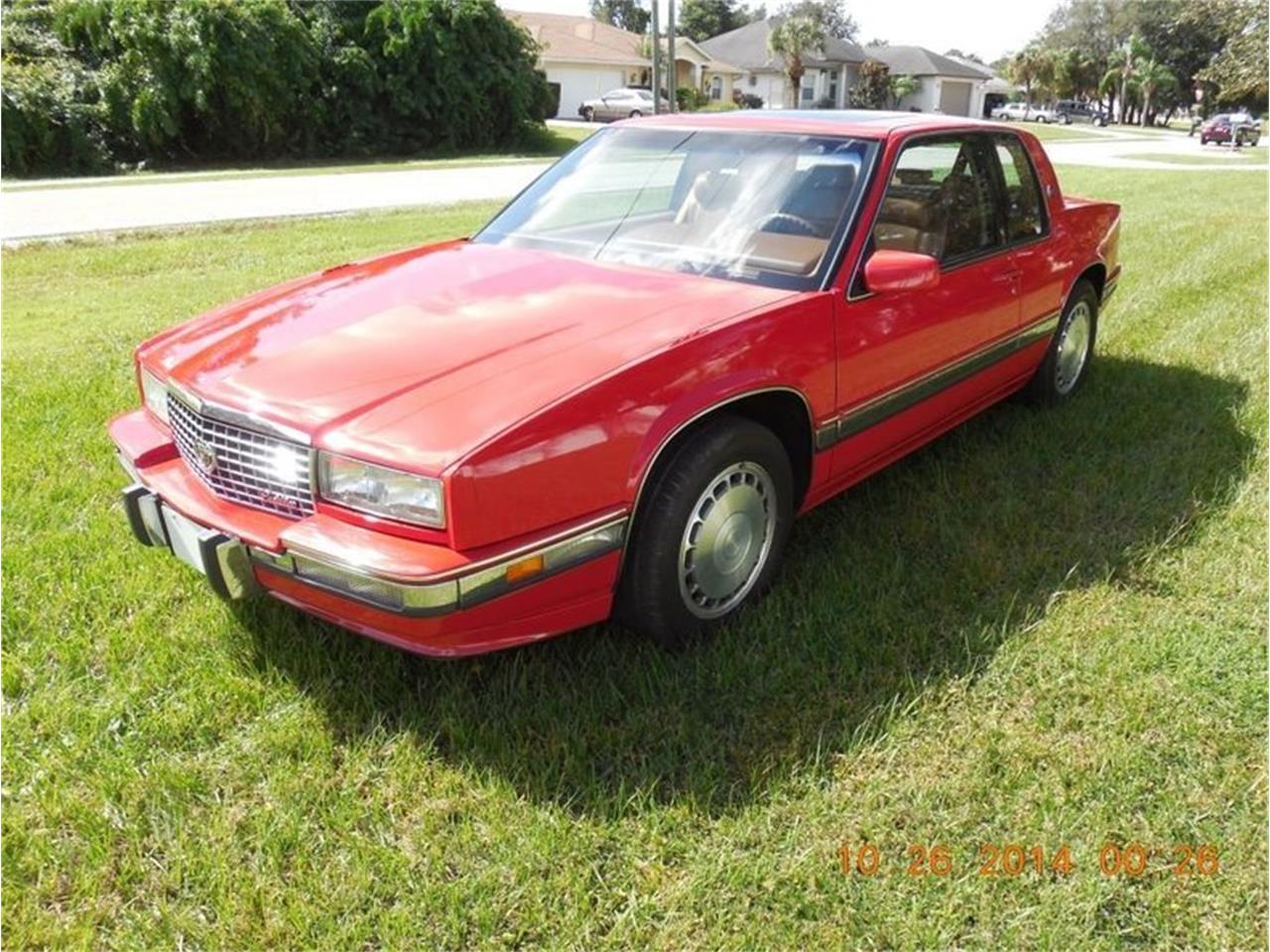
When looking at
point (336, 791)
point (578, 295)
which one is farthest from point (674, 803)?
point (578, 295)

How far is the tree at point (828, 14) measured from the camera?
6976cm

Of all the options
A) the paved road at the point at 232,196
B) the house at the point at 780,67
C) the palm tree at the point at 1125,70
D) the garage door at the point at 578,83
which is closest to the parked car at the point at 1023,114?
the palm tree at the point at 1125,70

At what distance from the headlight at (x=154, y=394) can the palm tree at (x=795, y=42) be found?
57.8 metres

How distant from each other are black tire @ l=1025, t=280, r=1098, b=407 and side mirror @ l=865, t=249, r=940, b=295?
1890 mm

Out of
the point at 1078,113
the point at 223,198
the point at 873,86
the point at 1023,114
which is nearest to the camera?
the point at 223,198

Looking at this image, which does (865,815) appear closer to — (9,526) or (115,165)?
(9,526)

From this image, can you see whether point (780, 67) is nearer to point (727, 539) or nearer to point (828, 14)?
point (828, 14)

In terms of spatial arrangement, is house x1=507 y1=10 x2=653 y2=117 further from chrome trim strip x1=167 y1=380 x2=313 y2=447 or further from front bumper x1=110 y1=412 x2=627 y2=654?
front bumper x1=110 y1=412 x2=627 y2=654

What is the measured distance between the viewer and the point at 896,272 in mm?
3094

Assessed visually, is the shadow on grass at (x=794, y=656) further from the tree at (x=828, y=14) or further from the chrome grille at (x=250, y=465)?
the tree at (x=828, y=14)

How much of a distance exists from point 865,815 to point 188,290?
22.4ft

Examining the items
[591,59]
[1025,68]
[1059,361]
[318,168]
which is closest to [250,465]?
[1059,361]

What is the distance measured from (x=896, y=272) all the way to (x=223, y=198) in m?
14.0

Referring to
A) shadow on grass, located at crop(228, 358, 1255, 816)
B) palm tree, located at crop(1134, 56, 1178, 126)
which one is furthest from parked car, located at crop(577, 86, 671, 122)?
palm tree, located at crop(1134, 56, 1178, 126)
